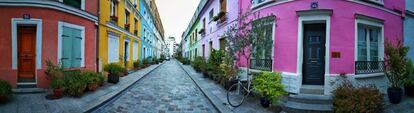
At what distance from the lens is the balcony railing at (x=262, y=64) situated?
7.98m

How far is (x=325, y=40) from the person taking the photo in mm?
6957

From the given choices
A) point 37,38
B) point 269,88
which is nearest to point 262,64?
point 269,88

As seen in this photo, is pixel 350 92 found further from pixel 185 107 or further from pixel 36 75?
pixel 36 75

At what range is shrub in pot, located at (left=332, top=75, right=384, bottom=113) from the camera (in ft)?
16.6

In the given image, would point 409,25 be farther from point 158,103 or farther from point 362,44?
point 158,103

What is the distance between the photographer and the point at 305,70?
730cm

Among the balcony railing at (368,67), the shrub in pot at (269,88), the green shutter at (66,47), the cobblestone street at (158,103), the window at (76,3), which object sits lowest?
the cobblestone street at (158,103)

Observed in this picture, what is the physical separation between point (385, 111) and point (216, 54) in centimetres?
772

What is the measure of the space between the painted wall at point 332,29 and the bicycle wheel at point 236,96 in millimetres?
1458

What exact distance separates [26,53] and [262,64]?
28.1 ft

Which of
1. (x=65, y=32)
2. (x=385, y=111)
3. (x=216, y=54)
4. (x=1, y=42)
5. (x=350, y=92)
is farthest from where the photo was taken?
(x=216, y=54)

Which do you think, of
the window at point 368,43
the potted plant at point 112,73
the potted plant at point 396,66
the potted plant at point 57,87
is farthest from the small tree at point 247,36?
the potted plant at point 112,73

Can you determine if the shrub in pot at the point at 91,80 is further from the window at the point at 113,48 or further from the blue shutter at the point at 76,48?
the window at the point at 113,48

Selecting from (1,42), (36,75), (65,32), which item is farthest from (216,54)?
(1,42)
